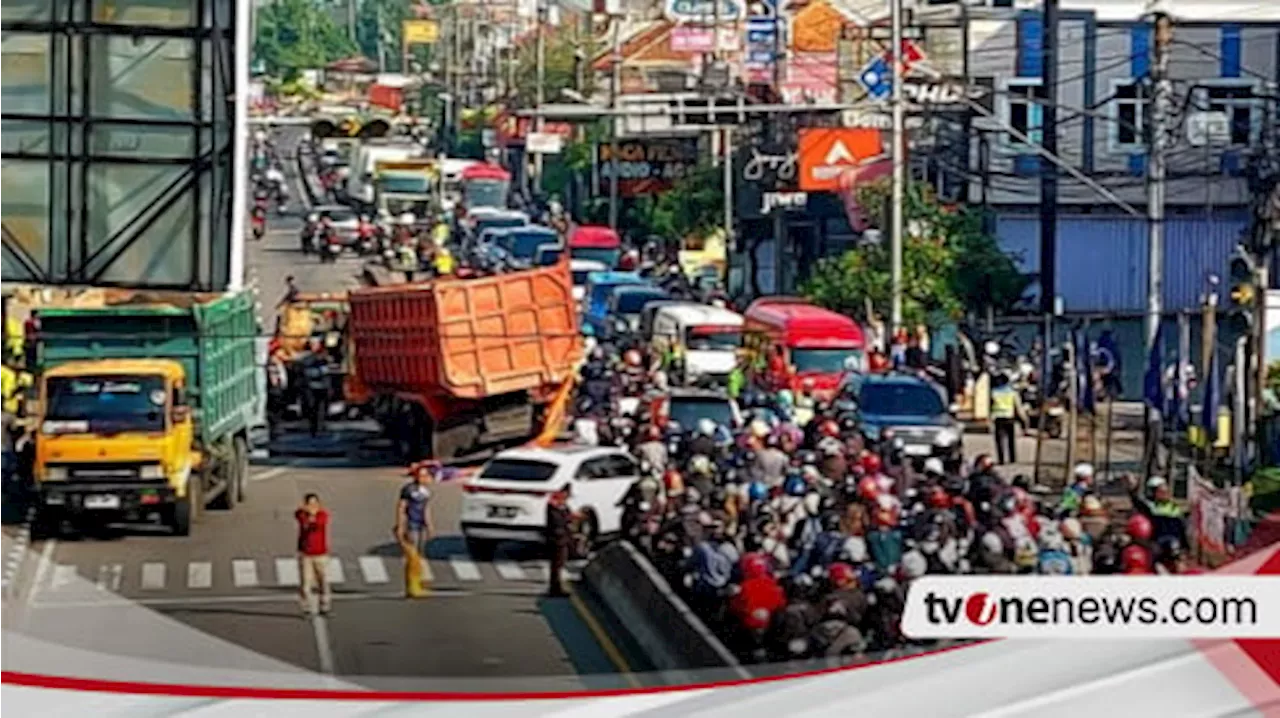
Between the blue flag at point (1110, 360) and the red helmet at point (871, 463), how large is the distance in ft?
0.92

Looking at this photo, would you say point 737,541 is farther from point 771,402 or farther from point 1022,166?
point 1022,166

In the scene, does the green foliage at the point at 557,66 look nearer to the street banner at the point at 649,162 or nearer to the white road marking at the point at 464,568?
the street banner at the point at 649,162

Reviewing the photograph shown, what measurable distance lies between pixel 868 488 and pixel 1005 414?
7.2 inches

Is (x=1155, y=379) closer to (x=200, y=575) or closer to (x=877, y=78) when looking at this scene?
(x=877, y=78)

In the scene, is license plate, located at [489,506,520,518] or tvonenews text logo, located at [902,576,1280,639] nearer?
→ license plate, located at [489,506,520,518]

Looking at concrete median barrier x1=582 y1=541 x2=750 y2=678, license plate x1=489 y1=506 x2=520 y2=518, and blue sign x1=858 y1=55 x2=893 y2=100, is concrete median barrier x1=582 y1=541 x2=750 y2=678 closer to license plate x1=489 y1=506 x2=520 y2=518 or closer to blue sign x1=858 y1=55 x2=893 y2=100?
license plate x1=489 y1=506 x2=520 y2=518

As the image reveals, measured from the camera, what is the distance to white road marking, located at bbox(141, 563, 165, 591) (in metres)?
2.63

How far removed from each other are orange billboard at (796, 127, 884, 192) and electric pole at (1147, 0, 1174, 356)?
0.33 meters

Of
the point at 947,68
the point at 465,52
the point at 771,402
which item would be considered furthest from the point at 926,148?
the point at 465,52

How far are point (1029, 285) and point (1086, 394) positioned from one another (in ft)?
0.49

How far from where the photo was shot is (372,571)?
2688mm

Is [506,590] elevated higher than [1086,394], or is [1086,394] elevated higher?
[1086,394]

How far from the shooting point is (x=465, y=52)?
2680mm

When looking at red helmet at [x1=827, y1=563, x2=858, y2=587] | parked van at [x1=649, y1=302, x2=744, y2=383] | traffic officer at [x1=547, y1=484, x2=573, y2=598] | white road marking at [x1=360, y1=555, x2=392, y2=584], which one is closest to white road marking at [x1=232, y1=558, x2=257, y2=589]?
Result: white road marking at [x1=360, y1=555, x2=392, y2=584]
